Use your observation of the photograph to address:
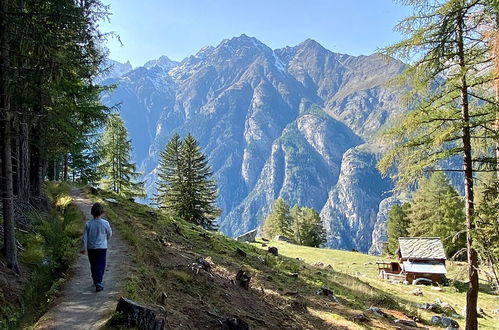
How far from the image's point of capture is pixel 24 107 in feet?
49.2

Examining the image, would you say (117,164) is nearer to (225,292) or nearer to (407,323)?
(225,292)

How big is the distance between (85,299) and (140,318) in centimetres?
246

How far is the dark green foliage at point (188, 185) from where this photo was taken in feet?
144

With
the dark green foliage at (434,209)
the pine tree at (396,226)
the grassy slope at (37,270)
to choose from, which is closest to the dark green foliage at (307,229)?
the pine tree at (396,226)

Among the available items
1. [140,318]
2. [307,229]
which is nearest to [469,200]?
[140,318]

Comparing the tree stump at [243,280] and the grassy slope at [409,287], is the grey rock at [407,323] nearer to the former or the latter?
the grassy slope at [409,287]

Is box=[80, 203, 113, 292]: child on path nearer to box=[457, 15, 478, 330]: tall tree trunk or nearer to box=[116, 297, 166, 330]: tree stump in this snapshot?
box=[116, 297, 166, 330]: tree stump

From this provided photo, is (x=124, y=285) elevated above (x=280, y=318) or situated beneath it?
elevated above

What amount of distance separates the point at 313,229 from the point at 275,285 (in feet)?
204

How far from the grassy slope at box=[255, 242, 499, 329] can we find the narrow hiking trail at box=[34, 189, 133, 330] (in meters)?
10.5

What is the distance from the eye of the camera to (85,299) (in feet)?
27.5

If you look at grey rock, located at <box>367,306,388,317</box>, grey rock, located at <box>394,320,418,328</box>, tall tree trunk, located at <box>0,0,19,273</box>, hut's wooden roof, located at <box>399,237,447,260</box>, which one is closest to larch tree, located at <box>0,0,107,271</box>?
tall tree trunk, located at <box>0,0,19,273</box>

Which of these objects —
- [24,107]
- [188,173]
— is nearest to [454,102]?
[24,107]

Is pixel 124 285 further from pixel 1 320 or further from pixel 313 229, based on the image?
pixel 313 229
